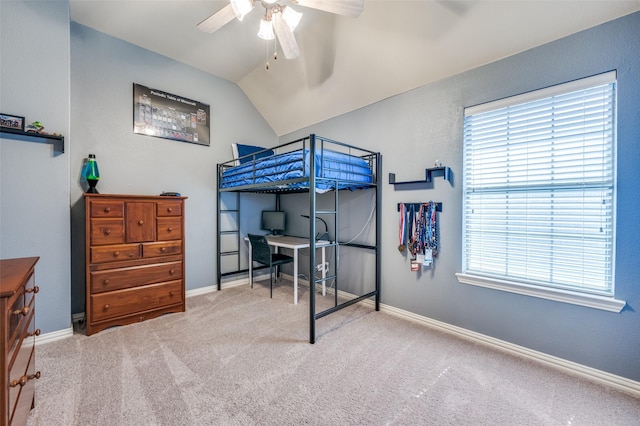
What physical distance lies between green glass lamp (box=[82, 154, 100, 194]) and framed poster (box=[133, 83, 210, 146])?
1.99 ft

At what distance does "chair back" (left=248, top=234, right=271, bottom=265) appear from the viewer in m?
3.32

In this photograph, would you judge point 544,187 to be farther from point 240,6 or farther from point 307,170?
point 240,6

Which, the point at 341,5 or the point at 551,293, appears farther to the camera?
the point at 551,293

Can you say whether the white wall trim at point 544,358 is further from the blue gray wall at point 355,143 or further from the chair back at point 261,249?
the chair back at point 261,249

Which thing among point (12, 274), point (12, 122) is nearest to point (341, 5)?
A: point (12, 274)

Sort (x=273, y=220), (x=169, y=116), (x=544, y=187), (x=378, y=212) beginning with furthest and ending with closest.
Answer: (x=273, y=220) < (x=169, y=116) < (x=378, y=212) < (x=544, y=187)

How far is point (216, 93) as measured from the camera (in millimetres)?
3621

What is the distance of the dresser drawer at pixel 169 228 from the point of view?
2741 mm

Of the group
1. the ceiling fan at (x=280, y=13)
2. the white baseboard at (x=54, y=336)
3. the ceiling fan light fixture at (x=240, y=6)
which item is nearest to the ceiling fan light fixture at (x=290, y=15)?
the ceiling fan at (x=280, y=13)

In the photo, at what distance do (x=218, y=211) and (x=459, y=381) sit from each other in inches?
129

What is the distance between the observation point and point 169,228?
2801 mm

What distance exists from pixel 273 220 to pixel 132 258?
1.91m

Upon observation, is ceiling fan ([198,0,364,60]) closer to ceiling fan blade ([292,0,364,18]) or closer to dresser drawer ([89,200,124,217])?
ceiling fan blade ([292,0,364,18])

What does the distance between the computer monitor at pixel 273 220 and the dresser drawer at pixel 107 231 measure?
1.94m
